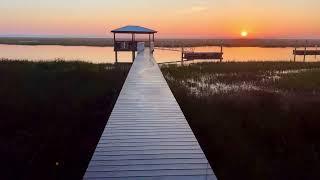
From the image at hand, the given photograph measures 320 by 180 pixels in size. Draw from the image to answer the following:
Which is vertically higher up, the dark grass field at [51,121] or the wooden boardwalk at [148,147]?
the wooden boardwalk at [148,147]

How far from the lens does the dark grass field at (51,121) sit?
7.75 meters

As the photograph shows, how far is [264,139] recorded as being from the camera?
941cm

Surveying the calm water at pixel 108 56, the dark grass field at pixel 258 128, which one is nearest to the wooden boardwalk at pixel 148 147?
the dark grass field at pixel 258 128

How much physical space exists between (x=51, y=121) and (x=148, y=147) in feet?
21.2

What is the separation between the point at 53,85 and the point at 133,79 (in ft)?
20.8

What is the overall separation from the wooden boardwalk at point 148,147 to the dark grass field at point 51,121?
1712mm

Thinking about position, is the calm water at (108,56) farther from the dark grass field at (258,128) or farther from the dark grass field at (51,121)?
the dark grass field at (258,128)

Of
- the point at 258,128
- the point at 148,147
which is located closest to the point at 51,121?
the point at 258,128

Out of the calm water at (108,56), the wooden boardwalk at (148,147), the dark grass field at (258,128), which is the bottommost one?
the dark grass field at (258,128)

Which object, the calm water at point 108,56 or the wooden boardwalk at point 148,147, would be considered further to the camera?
the calm water at point 108,56

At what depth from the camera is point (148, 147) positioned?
5043 mm

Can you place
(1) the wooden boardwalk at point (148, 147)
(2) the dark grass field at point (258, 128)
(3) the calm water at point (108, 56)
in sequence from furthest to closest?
(3) the calm water at point (108, 56)
(2) the dark grass field at point (258, 128)
(1) the wooden boardwalk at point (148, 147)

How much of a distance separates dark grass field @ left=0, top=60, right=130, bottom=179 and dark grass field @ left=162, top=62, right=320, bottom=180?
2.72 metres

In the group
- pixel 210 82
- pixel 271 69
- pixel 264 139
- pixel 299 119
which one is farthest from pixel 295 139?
pixel 271 69
